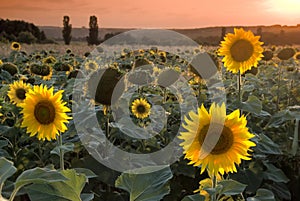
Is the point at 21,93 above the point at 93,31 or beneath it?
beneath

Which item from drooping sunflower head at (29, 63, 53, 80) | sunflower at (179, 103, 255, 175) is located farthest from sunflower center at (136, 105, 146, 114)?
drooping sunflower head at (29, 63, 53, 80)

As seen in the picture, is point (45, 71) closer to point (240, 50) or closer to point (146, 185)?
point (240, 50)

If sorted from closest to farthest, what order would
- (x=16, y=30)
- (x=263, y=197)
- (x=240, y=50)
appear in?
(x=263, y=197), (x=240, y=50), (x=16, y=30)

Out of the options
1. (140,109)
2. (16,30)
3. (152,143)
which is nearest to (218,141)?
(152,143)

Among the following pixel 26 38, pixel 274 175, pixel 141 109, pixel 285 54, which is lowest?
pixel 274 175

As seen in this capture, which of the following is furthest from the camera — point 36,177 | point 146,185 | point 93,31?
point 93,31

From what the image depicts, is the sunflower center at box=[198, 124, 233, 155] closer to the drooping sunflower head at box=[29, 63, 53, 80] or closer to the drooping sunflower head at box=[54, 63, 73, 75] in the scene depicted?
the drooping sunflower head at box=[29, 63, 53, 80]

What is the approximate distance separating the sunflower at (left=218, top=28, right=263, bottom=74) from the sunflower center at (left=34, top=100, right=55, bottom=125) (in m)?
1.09

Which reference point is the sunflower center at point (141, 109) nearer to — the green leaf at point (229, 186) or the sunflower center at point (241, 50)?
the sunflower center at point (241, 50)

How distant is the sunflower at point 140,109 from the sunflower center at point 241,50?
2.08ft

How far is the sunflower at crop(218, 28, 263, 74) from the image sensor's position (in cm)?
268

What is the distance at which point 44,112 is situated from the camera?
6.57 ft

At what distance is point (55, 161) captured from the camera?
7.93ft

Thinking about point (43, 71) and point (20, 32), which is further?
point (20, 32)
